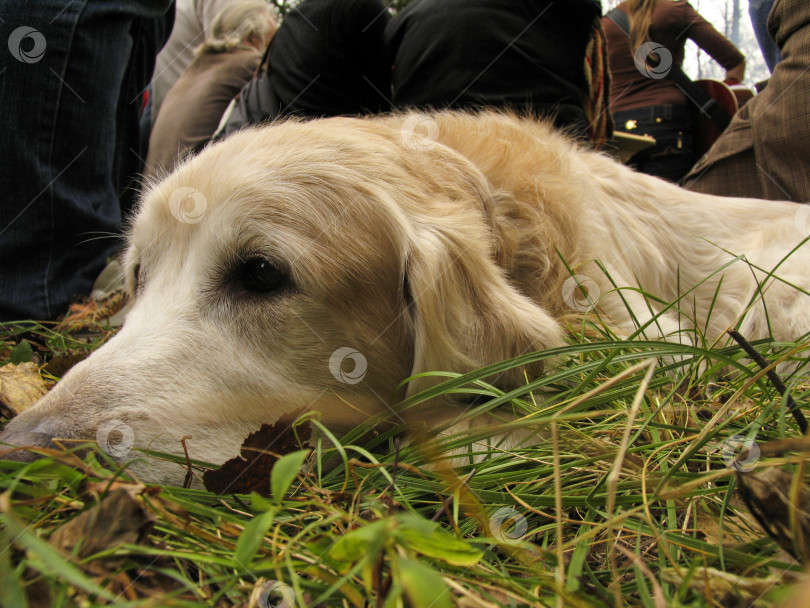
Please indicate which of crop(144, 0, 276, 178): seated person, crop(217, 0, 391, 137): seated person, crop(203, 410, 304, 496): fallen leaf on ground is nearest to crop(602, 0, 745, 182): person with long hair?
crop(217, 0, 391, 137): seated person

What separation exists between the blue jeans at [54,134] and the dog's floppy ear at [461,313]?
5.76 feet

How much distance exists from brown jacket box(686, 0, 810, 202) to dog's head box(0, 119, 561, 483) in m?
2.12

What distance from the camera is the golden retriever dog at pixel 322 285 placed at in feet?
4.69

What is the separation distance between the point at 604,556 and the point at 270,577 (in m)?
0.62

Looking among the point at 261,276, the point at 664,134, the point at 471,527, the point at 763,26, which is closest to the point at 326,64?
the point at 261,276

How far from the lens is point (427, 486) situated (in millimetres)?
1274

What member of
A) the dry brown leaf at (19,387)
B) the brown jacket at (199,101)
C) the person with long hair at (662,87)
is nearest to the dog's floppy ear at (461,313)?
the dry brown leaf at (19,387)

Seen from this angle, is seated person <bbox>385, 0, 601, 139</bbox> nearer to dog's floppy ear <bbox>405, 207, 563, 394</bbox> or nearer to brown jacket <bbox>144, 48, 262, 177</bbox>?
dog's floppy ear <bbox>405, 207, 563, 394</bbox>

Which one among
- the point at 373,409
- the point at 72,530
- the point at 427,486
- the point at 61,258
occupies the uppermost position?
the point at 72,530

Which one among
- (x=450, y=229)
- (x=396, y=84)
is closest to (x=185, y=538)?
(x=450, y=229)

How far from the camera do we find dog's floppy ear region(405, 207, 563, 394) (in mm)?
1733

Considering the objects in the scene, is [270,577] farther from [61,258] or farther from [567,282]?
[61,258]

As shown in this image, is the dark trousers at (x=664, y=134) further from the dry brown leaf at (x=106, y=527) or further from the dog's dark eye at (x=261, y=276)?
the dry brown leaf at (x=106, y=527)

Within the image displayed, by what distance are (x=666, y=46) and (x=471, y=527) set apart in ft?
14.8
